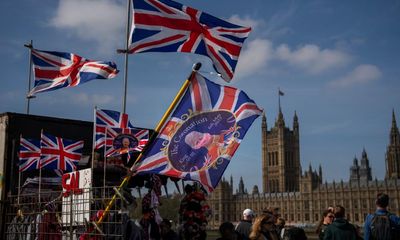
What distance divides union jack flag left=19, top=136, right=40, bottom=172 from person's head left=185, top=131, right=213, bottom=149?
17.2 ft

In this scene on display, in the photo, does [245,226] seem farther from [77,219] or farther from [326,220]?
[77,219]

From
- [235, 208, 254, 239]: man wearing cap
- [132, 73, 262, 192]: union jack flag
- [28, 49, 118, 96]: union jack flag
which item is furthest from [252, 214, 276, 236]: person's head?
[28, 49, 118, 96]: union jack flag

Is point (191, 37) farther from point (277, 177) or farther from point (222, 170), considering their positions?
point (277, 177)

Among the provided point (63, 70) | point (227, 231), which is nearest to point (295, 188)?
point (63, 70)

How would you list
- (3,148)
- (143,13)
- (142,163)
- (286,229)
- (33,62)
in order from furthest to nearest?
(33,62), (3,148), (286,229), (143,13), (142,163)

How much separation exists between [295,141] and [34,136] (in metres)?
121

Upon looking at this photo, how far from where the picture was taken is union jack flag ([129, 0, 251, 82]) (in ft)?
23.4

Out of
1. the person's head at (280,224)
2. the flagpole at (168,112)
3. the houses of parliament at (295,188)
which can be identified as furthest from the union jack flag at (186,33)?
the houses of parliament at (295,188)

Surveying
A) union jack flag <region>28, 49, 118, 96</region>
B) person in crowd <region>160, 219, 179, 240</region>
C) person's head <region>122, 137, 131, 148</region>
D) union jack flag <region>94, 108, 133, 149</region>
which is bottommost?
person in crowd <region>160, 219, 179, 240</region>

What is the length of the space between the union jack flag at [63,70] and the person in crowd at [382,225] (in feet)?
21.5

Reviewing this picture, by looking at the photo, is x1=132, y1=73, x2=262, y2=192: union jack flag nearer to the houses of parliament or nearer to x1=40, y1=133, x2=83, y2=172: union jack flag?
x1=40, y1=133, x2=83, y2=172: union jack flag

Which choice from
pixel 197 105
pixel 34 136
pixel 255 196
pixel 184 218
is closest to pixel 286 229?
pixel 184 218

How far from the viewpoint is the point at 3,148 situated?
10.7 meters

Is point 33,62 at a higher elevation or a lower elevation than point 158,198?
higher
